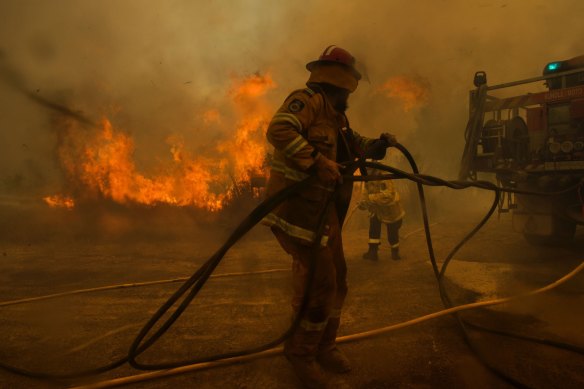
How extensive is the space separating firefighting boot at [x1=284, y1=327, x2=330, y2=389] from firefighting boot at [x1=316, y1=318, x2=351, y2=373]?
104mm

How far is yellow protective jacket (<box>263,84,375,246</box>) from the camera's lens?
232 cm

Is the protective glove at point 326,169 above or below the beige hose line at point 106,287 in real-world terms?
above

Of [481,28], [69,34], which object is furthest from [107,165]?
[481,28]

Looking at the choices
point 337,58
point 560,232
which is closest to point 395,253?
point 560,232

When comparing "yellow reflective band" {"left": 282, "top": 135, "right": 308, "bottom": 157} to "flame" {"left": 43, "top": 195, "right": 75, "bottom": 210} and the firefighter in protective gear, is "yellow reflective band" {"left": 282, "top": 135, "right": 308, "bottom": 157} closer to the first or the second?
the firefighter in protective gear

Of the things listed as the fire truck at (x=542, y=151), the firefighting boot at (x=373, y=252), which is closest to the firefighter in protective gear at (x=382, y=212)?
the firefighting boot at (x=373, y=252)

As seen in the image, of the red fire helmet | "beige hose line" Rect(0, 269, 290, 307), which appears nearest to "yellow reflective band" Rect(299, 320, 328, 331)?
the red fire helmet

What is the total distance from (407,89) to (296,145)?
10.8 metres

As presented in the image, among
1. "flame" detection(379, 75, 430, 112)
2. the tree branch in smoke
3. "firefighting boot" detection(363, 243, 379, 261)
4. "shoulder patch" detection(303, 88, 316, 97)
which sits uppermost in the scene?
"flame" detection(379, 75, 430, 112)

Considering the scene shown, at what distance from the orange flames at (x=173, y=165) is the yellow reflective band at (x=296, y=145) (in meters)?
7.30

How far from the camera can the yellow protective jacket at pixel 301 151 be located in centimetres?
232

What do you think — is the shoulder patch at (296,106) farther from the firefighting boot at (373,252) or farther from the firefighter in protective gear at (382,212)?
the firefighting boot at (373,252)

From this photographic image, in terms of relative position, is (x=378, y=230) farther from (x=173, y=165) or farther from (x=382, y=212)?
(x=173, y=165)

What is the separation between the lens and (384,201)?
5.98 metres
